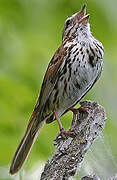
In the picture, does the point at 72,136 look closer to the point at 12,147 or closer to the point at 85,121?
the point at 85,121

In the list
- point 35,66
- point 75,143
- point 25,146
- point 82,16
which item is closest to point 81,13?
point 82,16

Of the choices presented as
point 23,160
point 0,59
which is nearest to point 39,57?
point 0,59

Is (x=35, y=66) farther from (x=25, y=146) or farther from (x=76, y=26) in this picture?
(x=76, y=26)

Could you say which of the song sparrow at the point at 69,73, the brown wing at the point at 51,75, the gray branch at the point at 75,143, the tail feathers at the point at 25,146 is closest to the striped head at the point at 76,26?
the song sparrow at the point at 69,73

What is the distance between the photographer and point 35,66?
129 inches

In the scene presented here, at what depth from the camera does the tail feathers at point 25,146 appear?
330cm

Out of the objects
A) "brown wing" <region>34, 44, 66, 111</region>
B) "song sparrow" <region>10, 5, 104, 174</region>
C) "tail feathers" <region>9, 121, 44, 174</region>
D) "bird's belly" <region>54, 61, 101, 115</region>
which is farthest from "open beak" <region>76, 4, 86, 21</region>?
Answer: "tail feathers" <region>9, 121, 44, 174</region>

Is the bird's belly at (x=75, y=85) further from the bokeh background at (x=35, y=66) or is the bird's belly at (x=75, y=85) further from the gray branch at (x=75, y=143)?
the gray branch at (x=75, y=143)

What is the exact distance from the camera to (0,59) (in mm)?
3166

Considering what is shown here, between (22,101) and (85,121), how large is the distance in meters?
0.47

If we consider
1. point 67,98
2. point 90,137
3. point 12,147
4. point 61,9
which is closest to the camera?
point 90,137

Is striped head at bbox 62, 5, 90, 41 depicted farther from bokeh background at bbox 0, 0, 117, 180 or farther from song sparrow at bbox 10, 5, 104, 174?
bokeh background at bbox 0, 0, 117, 180

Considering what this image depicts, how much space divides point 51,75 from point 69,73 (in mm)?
142

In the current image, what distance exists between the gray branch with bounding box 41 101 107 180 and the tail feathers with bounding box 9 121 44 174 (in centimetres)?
51
